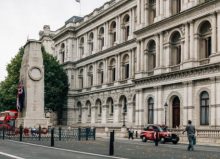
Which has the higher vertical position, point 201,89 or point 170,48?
point 170,48

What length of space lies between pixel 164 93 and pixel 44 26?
5206 cm

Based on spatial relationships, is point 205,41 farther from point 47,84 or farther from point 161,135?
point 47,84

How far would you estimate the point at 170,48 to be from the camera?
163 ft

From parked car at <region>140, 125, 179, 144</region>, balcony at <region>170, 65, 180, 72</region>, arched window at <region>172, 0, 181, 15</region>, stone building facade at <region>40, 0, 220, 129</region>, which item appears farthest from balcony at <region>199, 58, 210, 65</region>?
parked car at <region>140, 125, 179, 144</region>

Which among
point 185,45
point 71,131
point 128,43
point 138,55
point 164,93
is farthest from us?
point 128,43

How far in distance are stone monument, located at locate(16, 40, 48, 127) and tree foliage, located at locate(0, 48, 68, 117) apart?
78.2 ft

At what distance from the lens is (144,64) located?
53938 mm

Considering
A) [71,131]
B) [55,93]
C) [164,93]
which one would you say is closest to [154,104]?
[164,93]

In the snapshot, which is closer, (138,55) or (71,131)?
(71,131)

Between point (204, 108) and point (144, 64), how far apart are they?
12.0 m

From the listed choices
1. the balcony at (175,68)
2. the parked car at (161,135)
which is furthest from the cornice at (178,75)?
the parked car at (161,135)

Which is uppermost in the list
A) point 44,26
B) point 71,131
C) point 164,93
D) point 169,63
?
point 44,26

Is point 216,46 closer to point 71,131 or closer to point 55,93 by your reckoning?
point 71,131

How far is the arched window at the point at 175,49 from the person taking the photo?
49.2 meters
